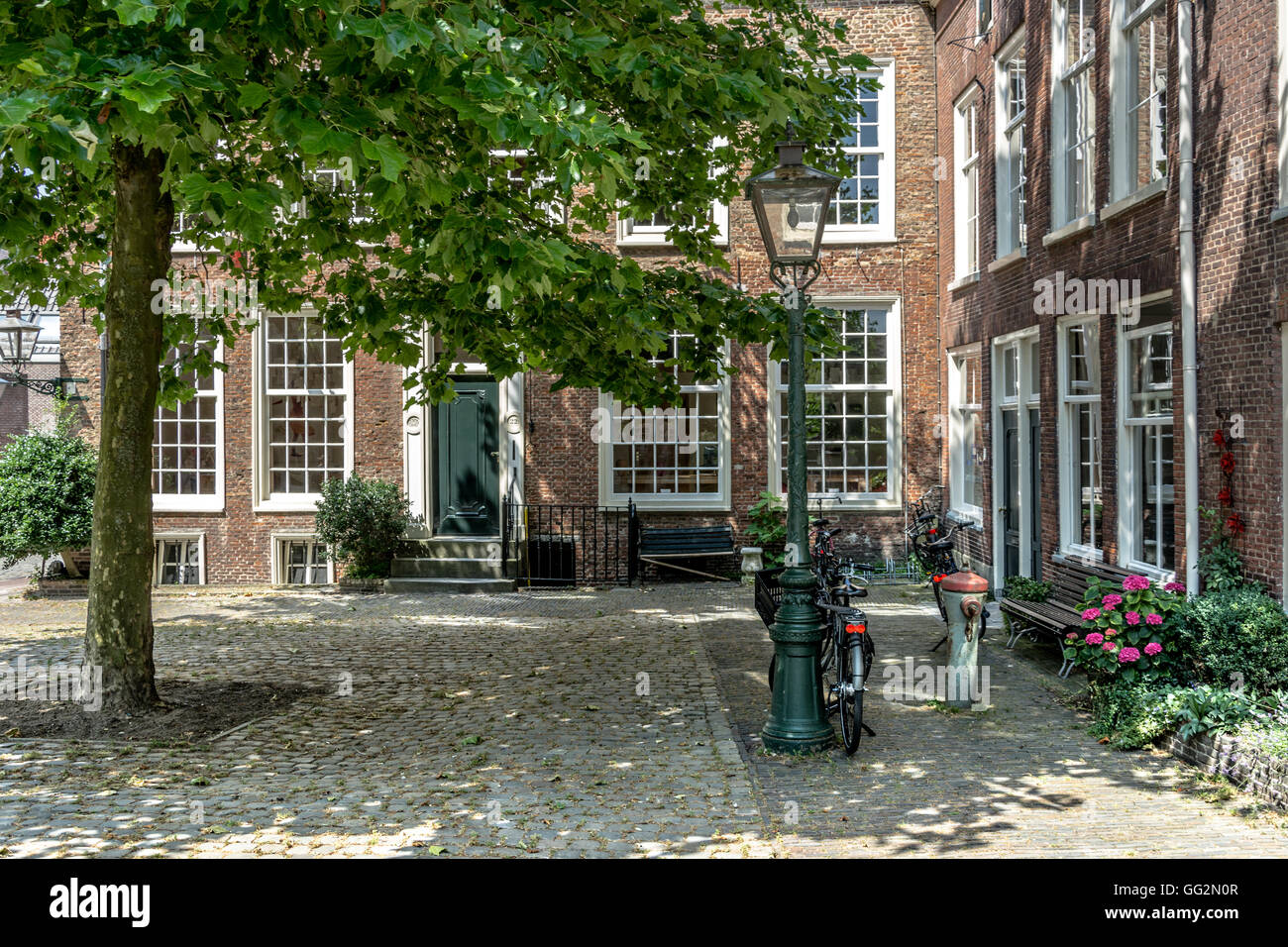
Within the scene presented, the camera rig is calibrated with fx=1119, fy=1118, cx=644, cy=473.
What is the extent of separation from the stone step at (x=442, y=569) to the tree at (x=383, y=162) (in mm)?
6203

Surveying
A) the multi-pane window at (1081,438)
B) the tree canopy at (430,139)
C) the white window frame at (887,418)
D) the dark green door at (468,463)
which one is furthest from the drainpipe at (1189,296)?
the dark green door at (468,463)

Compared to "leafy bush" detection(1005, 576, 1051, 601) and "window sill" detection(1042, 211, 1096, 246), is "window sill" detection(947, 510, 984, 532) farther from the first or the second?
"window sill" detection(1042, 211, 1096, 246)

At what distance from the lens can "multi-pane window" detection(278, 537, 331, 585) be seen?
16922 millimetres

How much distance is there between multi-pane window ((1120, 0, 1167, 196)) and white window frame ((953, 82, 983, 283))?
4898 mm

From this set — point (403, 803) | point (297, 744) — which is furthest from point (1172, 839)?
point (297, 744)

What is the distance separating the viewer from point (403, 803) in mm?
6066

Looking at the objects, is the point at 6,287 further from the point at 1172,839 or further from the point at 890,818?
the point at 1172,839

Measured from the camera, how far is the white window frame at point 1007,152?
13078mm

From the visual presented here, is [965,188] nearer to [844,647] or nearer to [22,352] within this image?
[844,647]

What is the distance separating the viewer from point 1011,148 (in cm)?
1348

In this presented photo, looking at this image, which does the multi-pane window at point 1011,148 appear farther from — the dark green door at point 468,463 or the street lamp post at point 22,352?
the street lamp post at point 22,352

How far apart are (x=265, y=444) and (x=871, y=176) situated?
10.0 m

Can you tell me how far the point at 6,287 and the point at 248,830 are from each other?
18.7ft

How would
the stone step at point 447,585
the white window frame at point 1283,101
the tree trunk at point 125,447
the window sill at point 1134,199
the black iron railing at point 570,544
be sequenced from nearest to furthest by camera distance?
1. the white window frame at point 1283,101
2. the tree trunk at point 125,447
3. the window sill at point 1134,199
4. the stone step at point 447,585
5. the black iron railing at point 570,544
